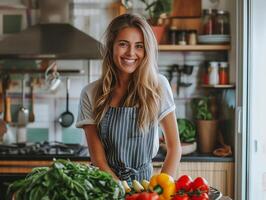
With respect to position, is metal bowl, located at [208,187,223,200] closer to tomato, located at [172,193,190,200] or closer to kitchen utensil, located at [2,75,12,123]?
tomato, located at [172,193,190,200]

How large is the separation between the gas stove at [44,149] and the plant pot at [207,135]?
830 millimetres

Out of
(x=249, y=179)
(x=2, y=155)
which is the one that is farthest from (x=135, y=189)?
(x=2, y=155)

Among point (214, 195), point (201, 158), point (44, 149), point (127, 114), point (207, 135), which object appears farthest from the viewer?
point (207, 135)

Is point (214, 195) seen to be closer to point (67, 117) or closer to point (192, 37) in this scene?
point (192, 37)

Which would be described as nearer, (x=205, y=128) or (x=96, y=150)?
(x=96, y=150)

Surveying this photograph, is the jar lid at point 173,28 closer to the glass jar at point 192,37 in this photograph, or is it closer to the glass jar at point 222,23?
the glass jar at point 192,37

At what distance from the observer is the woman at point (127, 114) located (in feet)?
6.87

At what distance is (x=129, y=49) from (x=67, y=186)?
797 mm

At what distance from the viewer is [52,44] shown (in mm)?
3553

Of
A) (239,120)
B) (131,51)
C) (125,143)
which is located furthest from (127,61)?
(239,120)

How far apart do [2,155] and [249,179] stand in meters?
1.61

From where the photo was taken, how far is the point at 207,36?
3.50 meters

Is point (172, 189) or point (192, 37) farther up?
point (192, 37)

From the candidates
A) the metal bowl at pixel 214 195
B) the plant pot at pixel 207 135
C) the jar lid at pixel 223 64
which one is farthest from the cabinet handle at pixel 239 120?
the metal bowl at pixel 214 195
